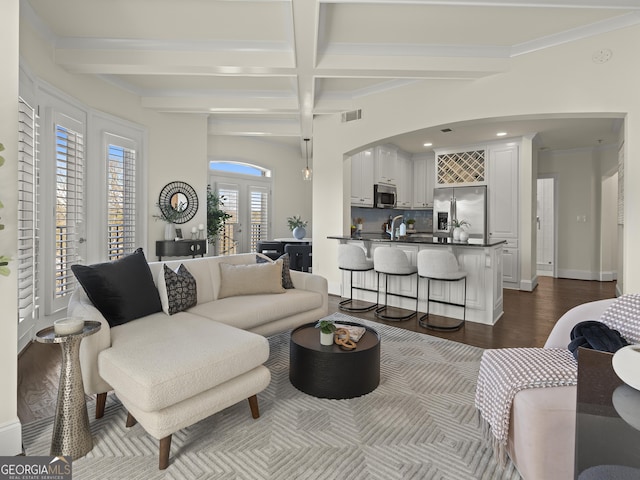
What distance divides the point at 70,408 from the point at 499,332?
12.5ft

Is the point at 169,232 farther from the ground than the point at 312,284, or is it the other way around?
the point at 169,232

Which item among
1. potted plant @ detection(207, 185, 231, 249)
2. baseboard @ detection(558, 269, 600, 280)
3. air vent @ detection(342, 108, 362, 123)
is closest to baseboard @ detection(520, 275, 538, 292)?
baseboard @ detection(558, 269, 600, 280)

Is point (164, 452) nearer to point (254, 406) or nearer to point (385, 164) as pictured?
point (254, 406)

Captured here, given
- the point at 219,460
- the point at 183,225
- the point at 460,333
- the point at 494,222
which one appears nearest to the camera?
the point at 219,460

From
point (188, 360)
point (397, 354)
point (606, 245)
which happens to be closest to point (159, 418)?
point (188, 360)

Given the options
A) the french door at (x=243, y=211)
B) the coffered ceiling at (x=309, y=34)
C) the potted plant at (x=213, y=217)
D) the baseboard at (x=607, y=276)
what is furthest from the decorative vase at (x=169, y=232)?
the baseboard at (x=607, y=276)

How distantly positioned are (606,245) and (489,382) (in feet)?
24.2

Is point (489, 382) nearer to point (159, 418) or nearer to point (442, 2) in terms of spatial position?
point (159, 418)

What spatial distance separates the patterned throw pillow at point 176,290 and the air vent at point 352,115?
11.7 feet

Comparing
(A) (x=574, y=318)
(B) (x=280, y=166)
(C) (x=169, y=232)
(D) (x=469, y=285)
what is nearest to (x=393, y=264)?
(D) (x=469, y=285)

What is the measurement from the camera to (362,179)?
6.49 m

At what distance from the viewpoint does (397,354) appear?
307 cm

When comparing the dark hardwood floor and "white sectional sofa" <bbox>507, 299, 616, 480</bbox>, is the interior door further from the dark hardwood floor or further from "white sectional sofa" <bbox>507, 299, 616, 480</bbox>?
"white sectional sofa" <bbox>507, 299, 616, 480</bbox>

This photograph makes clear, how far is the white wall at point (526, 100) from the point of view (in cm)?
312
